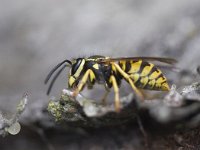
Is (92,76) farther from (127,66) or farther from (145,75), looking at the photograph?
(145,75)

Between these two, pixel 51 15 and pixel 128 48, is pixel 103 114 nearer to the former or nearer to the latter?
pixel 128 48

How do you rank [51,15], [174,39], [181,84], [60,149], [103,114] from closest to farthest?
1. [103,114]
2. [60,149]
3. [181,84]
4. [174,39]
5. [51,15]

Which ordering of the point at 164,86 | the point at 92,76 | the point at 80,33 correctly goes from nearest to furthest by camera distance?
the point at 164,86 < the point at 92,76 < the point at 80,33

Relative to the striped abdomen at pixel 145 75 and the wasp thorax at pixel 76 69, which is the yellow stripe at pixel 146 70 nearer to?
the striped abdomen at pixel 145 75

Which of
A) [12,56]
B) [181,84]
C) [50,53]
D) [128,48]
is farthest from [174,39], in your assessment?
[12,56]

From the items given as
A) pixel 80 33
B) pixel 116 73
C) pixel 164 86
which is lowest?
pixel 164 86

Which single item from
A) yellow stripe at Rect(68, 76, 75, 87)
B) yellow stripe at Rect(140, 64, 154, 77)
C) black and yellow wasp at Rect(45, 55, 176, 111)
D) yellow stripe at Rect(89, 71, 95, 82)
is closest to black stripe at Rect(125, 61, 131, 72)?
black and yellow wasp at Rect(45, 55, 176, 111)

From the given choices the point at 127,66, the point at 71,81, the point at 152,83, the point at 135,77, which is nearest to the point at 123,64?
the point at 127,66

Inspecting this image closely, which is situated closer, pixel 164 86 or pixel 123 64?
pixel 164 86
